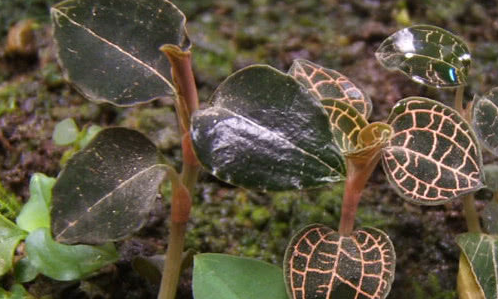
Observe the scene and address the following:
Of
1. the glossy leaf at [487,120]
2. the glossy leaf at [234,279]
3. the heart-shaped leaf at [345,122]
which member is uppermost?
the glossy leaf at [487,120]

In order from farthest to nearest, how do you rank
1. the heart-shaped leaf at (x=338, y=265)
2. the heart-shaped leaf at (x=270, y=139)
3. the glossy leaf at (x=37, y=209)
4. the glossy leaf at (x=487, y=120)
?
1. the glossy leaf at (x=37, y=209)
2. the glossy leaf at (x=487, y=120)
3. the heart-shaped leaf at (x=338, y=265)
4. the heart-shaped leaf at (x=270, y=139)

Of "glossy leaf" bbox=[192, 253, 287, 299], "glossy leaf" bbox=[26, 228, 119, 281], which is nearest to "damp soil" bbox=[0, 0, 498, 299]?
"glossy leaf" bbox=[26, 228, 119, 281]

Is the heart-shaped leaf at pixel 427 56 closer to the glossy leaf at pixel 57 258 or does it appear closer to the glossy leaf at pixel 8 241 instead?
the glossy leaf at pixel 57 258

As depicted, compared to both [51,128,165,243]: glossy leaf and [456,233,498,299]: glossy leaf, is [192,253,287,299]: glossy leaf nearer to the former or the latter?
[51,128,165,243]: glossy leaf

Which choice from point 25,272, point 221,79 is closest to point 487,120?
point 221,79

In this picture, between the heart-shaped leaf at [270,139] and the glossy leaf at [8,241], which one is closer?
the heart-shaped leaf at [270,139]

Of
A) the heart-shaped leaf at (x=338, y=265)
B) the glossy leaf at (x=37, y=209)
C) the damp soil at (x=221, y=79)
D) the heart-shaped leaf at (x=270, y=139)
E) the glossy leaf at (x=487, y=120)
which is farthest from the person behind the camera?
the damp soil at (x=221, y=79)

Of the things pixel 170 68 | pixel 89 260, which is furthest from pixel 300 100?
pixel 89 260

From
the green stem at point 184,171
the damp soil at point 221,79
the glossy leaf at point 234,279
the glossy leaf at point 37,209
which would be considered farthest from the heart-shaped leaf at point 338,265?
the glossy leaf at point 37,209
